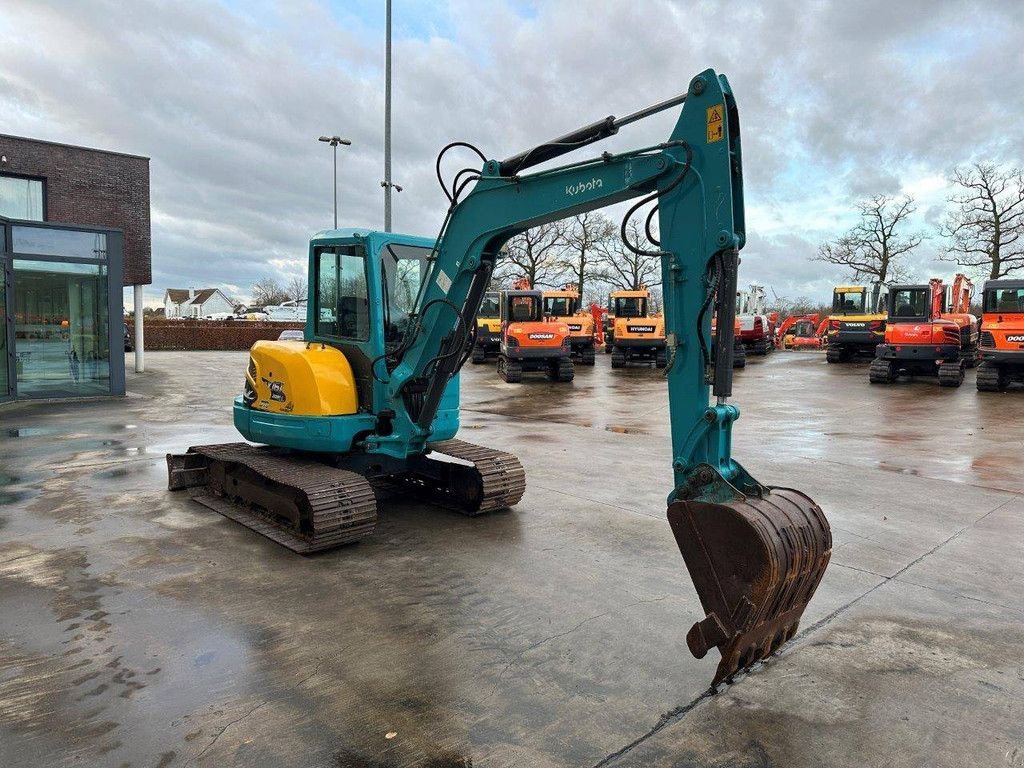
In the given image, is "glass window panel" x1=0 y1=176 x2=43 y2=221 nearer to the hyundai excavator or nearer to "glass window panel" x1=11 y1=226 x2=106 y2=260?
"glass window panel" x1=11 y1=226 x2=106 y2=260

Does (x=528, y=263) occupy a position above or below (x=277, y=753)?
above

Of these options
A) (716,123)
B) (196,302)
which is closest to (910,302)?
(716,123)

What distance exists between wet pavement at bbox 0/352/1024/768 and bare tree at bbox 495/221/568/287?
3866cm

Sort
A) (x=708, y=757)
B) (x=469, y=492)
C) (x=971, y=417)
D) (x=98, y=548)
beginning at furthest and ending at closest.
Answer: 1. (x=971, y=417)
2. (x=469, y=492)
3. (x=98, y=548)
4. (x=708, y=757)

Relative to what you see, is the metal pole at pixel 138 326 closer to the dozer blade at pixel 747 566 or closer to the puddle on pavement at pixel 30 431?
the puddle on pavement at pixel 30 431

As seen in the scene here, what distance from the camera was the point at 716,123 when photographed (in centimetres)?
380

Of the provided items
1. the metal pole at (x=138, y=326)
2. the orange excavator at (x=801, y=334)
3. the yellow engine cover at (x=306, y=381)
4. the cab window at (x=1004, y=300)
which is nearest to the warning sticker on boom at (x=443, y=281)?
the yellow engine cover at (x=306, y=381)

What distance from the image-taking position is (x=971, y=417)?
13766mm

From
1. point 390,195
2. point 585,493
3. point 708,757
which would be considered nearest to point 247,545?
point 585,493

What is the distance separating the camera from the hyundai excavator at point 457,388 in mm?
3363

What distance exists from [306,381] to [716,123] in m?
3.89

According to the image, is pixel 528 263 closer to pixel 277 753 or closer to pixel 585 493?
pixel 585 493

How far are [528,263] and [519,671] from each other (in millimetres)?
43587

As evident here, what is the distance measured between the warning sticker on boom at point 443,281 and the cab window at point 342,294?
75 centimetres
